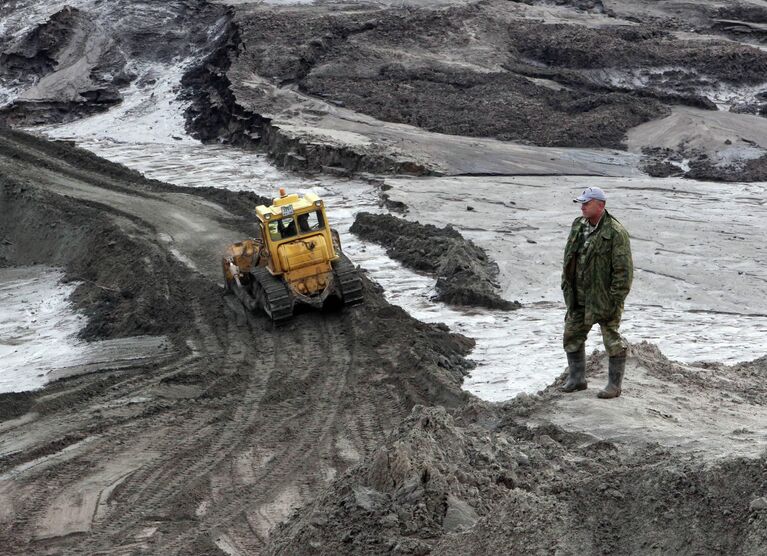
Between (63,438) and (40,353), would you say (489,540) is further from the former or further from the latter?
(40,353)

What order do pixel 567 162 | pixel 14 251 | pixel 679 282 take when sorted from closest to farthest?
pixel 679 282 → pixel 14 251 → pixel 567 162

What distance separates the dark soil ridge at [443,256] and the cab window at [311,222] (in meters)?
2.76

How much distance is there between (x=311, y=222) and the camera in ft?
52.4

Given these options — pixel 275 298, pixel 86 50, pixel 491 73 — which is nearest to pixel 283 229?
pixel 275 298

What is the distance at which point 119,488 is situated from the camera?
9.74 meters

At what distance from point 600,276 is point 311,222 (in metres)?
8.21

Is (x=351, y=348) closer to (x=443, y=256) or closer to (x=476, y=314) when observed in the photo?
(x=476, y=314)

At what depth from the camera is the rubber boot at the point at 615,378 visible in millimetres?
8422

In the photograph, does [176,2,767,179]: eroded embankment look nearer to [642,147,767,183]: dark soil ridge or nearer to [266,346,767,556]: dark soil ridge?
[642,147,767,183]: dark soil ridge

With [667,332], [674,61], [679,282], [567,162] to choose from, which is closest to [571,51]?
[674,61]

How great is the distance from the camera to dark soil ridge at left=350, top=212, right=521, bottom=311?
17.0 metres

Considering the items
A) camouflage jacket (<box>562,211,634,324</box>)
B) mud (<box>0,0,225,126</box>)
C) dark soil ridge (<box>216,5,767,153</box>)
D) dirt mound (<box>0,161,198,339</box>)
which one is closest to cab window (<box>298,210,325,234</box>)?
dirt mound (<box>0,161,198,339</box>)

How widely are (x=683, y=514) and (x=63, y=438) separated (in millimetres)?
7849

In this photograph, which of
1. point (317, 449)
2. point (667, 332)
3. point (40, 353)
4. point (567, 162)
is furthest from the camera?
point (567, 162)
